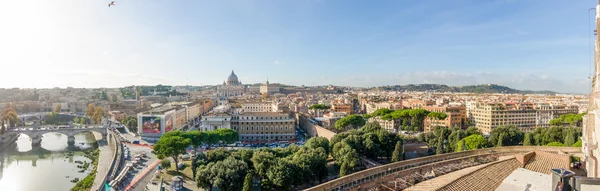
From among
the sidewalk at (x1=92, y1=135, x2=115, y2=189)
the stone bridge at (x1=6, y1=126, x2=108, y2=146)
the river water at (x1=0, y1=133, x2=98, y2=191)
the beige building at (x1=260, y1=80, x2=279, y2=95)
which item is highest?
the beige building at (x1=260, y1=80, x2=279, y2=95)

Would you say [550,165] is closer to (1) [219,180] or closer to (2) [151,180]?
(1) [219,180]

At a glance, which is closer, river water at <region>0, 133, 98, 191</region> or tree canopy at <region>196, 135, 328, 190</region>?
tree canopy at <region>196, 135, 328, 190</region>

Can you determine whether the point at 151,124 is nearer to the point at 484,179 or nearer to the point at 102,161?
the point at 102,161

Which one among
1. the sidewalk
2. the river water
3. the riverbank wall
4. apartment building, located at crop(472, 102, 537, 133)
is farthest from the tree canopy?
the riverbank wall

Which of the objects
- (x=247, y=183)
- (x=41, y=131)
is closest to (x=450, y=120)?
(x=247, y=183)

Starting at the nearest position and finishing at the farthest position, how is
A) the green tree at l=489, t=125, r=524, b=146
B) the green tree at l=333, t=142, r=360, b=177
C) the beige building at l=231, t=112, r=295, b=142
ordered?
the green tree at l=333, t=142, r=360, b=177 < the green tree at l=489, t=125, r=524, b=146 < the beige building at l=231, t=112, r=295, b=142

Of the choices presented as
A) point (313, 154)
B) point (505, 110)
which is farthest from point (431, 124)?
point (313, 154)

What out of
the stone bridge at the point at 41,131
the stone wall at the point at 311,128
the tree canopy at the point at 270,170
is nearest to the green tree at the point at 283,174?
the tree canopy at the point at 270,170

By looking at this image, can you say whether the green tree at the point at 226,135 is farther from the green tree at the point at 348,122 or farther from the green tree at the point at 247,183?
the green tree at the point at 247,183

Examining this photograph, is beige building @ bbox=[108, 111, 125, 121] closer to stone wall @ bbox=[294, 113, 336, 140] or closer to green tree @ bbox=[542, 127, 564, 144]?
stone wall @ bbox=[294, 113, 336, 140]
